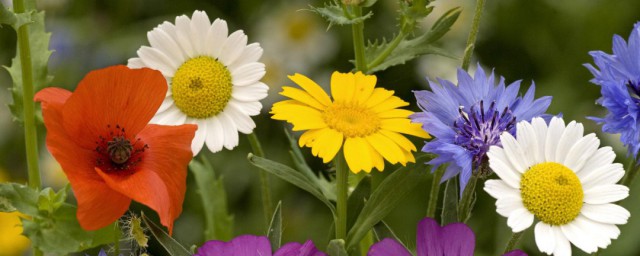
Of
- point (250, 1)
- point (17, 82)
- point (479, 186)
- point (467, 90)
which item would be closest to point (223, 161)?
point (250, 1)

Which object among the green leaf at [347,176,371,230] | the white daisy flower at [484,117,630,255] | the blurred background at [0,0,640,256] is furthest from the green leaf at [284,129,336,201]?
the blurred background at [0,0,640,256]

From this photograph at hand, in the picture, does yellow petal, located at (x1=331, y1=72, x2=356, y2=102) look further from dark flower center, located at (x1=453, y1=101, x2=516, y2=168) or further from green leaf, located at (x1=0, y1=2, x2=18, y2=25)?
green leaf, located at (x1=0, y1=2, x2=18, y2=25)

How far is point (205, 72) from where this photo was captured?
0.57 metres

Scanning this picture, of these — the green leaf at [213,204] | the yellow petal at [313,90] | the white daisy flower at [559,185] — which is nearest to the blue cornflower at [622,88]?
the white daisy flower at [559,185]

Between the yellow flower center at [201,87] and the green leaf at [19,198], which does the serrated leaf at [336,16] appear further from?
the green leaf at [19,198]

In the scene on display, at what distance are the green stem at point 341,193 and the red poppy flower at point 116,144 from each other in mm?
75

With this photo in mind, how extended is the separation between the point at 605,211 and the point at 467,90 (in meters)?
0.09

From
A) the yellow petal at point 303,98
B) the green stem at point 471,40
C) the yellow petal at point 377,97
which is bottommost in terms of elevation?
the yellow petal at point 377,97

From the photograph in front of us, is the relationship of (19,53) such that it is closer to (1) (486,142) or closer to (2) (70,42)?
(1) (486,142)

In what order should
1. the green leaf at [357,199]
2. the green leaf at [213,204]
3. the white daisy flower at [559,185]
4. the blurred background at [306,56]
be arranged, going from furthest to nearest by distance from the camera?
the blurred background at [306,56] → the green leaf at [213,204] → the green leaf at [357,199] → the white daisy flower at [559,185]

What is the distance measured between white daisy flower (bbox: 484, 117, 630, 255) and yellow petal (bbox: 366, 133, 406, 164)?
4 centimetres

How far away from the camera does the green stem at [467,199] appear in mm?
512

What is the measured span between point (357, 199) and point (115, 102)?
0.14 meters

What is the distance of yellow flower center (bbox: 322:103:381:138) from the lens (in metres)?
0.50
